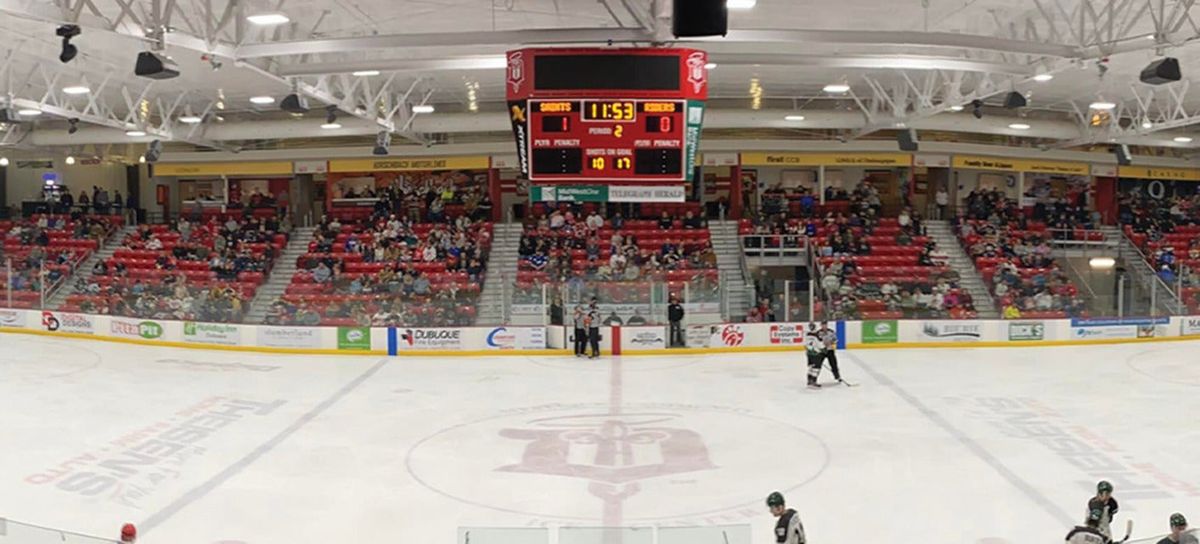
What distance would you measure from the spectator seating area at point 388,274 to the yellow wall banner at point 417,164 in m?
1.49

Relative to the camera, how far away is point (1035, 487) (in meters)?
10.5

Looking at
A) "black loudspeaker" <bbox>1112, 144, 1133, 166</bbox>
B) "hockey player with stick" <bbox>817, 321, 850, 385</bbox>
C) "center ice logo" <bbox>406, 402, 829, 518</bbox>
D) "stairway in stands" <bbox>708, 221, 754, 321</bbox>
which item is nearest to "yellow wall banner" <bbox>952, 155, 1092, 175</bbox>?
"black loudspeaker" <bbox>1112, 144, 1133, 166</bbox>

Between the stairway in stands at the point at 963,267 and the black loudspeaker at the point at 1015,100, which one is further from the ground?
the black loudspeaker at the point at 1015,100

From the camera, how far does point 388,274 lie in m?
22.4

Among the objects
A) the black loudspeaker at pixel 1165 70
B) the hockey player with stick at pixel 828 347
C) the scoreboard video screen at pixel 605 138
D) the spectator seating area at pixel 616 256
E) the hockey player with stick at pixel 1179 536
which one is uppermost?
the black loudspeaker at pixel 1165 70

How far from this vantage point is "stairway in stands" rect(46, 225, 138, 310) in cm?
2455

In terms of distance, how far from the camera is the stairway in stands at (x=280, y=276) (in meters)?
21.9

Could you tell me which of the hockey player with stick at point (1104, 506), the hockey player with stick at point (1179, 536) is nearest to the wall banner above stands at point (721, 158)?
the hockey player with stick at point (1104, 506)

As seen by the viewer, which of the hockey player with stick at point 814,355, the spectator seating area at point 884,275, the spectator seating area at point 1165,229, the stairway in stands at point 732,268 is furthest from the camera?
the spectator seating area at point 1165,229

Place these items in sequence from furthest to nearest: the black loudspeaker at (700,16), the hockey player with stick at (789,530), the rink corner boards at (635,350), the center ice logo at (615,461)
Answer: the rink corner boards at (635,350), the center ice logo at (615,461), the black loudspeaker at (700,16), the hockey player with stick at (789,530)

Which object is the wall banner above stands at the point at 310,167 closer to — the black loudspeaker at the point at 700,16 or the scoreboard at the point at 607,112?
the scoreboard at the point at 607,112

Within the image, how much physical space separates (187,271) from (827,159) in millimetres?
17667

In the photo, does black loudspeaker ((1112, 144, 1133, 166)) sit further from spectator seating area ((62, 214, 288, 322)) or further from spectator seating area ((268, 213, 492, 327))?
spectator seating area ((62, 214, 288, 322))

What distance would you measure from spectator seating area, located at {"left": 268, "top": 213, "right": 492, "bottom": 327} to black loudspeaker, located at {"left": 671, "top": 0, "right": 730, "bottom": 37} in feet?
44.5
